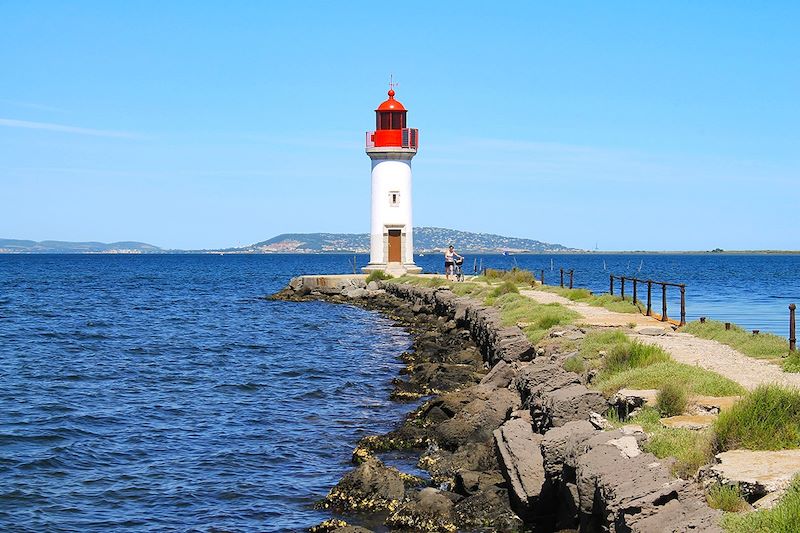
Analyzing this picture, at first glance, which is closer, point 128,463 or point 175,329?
point 128,463

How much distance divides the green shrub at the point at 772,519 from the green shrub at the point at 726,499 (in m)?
0.28

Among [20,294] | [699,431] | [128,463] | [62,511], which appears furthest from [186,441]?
[20,294]

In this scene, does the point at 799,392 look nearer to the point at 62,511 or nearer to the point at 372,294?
the point at 62,511

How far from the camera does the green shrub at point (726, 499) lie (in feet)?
22.1

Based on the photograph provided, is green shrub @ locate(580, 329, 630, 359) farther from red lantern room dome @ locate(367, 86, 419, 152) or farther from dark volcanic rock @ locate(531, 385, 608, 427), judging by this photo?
red lantern room dome @ locate(367, 86, 419, 152)

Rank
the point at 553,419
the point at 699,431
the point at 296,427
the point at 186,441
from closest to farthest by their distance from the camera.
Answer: the point at 699,431
the point at 553,419
the point at 186,441
the point at 296,427

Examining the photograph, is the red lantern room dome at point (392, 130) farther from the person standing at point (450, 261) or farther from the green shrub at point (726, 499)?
the green shrub at point (726, 499)

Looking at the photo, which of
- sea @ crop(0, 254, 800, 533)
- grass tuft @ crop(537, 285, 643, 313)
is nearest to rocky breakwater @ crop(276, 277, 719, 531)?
sea @ crop(0, 254, 800, 533)

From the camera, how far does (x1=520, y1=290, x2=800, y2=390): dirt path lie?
1236 cm

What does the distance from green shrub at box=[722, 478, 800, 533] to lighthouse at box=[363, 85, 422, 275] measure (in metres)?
41.0

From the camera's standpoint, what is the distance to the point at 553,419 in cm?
1089

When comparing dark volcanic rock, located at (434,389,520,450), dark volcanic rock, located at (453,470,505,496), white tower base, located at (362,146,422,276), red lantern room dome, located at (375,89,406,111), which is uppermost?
red lantern room dome, located at (375,89,406,111)

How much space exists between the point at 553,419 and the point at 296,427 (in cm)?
713

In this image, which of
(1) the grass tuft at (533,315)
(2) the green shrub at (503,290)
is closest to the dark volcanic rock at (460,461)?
(1) the grass tuft at (533,315)
